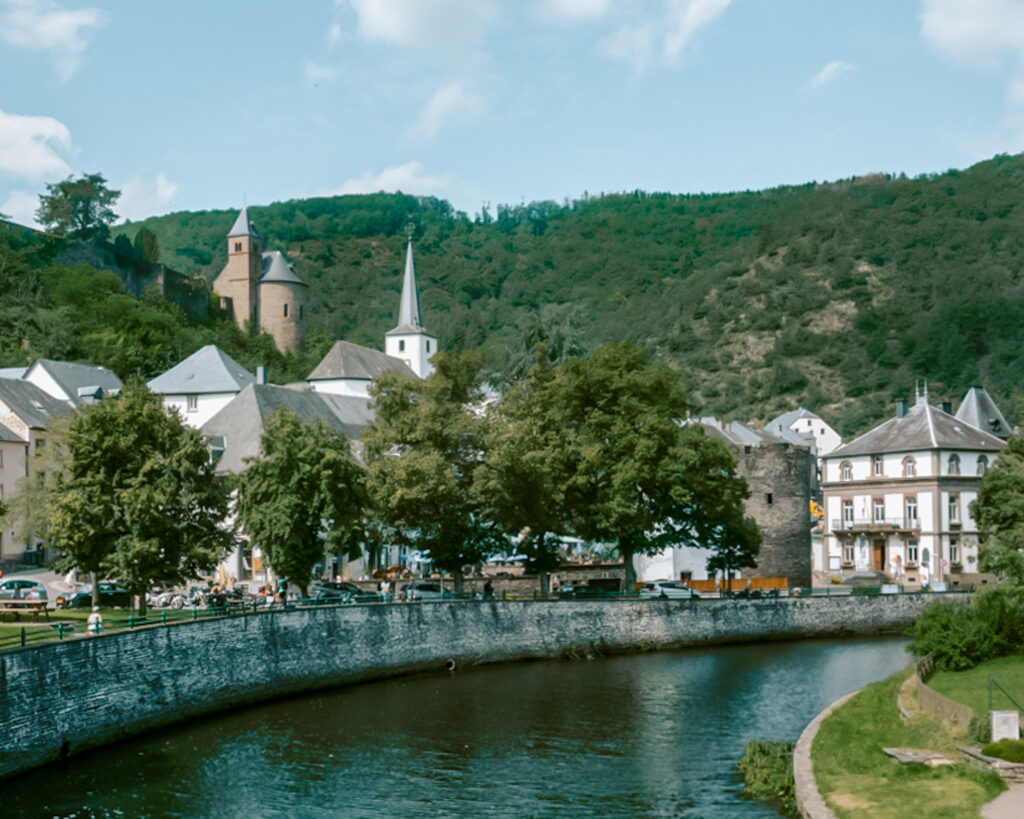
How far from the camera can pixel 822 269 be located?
521ft

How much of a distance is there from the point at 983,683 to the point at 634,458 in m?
25.1

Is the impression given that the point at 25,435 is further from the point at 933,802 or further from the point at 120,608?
the point at 933,802

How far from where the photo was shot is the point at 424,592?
1983 inches

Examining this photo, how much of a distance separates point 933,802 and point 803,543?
47567mm

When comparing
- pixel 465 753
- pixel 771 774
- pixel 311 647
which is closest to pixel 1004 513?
pixel 311 647

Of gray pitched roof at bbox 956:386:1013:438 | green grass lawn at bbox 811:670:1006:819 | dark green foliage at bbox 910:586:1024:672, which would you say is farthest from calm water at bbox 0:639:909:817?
gray pitched roof at bbox 956:386:1013:438

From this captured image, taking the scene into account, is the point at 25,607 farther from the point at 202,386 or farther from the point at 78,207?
the point at 78,207

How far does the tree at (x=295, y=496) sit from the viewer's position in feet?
143

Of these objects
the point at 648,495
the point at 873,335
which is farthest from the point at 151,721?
the point at 873,335

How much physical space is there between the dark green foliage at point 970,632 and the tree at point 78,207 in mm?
107212

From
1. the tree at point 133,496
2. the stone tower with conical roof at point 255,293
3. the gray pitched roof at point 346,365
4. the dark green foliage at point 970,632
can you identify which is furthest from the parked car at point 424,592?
the stone tower with conical roof at point 255,293

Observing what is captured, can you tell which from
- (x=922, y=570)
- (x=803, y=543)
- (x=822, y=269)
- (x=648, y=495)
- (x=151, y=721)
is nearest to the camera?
(x=151, y=721)

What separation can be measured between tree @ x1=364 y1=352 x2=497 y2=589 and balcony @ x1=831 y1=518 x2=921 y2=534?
108ft

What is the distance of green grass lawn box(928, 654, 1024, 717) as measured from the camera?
2655 centimetres
